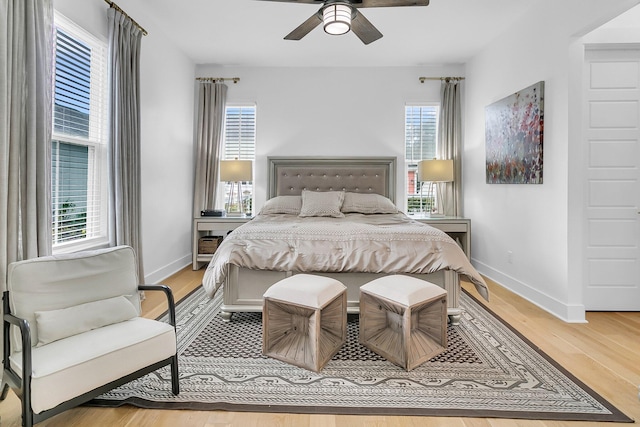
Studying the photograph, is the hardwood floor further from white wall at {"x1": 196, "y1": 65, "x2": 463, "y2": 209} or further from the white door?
white wall at {"x1": 196, "y1": 65, "x2": 463, "y2": 209}

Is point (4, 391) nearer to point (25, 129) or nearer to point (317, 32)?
point (25, 129)

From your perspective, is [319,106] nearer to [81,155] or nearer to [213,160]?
[213,160]

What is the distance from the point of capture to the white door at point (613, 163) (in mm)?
2998

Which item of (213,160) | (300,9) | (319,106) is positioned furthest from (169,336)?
(319,106)

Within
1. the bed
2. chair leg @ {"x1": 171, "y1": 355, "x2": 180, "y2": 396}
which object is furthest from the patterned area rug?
the bed

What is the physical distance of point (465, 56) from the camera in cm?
469

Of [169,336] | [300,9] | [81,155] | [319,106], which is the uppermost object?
[300,9]

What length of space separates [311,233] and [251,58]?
125 inches

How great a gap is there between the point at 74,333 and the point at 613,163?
414 cm

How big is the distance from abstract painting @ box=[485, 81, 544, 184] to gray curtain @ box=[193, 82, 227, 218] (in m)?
3.66

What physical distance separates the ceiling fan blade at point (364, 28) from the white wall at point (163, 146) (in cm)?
220

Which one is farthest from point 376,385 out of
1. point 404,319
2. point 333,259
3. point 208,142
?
point 208,142

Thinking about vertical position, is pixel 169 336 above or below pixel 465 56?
below

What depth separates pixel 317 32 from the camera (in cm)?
397
